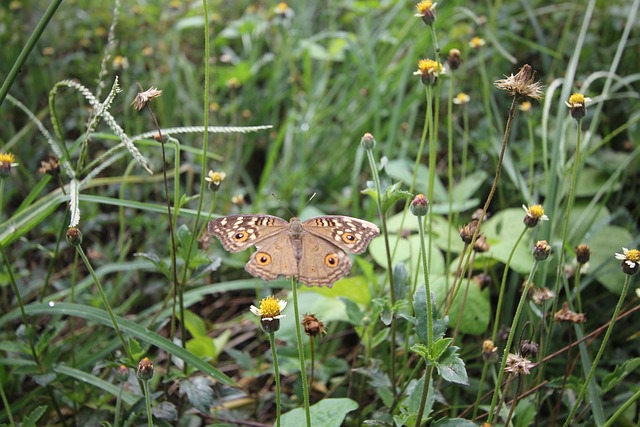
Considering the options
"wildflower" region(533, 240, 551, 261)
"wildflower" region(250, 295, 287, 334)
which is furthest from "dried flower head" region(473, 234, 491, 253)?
"wildflower" region(250, 295, 287, 334)

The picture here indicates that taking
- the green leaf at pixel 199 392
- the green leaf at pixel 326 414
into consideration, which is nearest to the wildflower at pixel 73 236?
the green leaf at pixel 199 392

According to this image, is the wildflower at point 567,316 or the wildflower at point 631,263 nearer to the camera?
the wildflower at point 631,263

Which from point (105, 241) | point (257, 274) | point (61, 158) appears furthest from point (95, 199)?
point (105, 241)

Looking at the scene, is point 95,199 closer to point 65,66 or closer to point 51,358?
point 51,358

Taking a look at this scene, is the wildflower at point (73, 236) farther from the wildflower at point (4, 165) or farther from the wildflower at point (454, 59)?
the wildflower at point (454, 59)

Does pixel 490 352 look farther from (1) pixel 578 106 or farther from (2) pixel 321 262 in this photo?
(1) pixel 578 106

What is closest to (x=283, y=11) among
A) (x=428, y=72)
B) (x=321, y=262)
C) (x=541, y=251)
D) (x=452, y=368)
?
(x=428, y=72)
